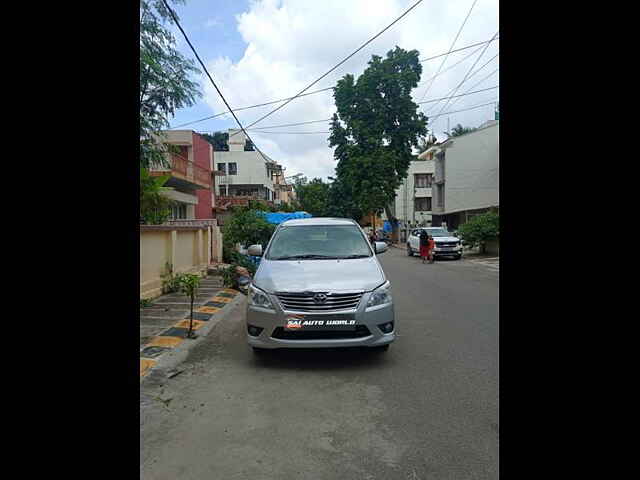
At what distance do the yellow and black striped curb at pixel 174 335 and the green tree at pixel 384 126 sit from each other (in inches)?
1035

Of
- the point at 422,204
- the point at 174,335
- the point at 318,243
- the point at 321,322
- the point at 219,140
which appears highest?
the point at 219,140

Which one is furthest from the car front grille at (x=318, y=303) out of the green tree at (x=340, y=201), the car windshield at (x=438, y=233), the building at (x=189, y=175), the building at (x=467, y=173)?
the green tree at (x=340, y=201)

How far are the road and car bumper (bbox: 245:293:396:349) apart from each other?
311 mm

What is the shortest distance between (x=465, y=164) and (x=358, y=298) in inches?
1290

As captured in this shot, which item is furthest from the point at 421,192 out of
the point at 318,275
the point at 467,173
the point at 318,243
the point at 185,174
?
the point at 318,275

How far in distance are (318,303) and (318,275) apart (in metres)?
0.46

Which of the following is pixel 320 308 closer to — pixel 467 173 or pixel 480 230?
pixel 480 230

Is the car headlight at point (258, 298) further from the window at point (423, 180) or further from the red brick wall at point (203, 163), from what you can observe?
the window at point (423, 180)

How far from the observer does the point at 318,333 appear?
4.73 metres

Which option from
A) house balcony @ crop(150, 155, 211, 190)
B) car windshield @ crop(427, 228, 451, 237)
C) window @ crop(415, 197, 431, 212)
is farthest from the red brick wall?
window @ crop(415, 197, 431, 212)
